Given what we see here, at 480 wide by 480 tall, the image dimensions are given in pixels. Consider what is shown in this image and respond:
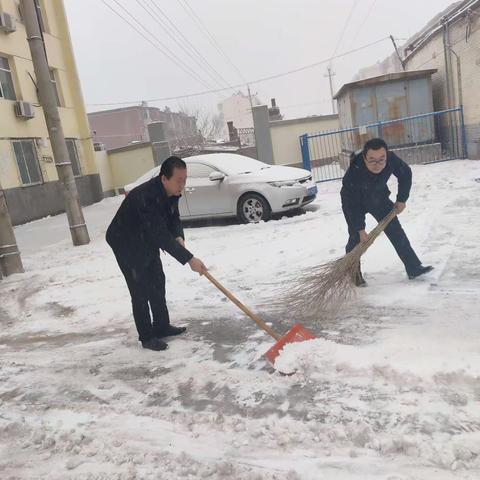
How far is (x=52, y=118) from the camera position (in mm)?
7957

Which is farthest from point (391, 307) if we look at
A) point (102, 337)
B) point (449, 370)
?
point (102, 337)

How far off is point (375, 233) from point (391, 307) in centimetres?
66

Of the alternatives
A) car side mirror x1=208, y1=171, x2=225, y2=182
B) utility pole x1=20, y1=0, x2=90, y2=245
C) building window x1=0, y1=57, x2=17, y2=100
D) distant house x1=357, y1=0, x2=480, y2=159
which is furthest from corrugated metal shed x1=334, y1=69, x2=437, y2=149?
building window x1=0, y1=57, x2=17, y2=100

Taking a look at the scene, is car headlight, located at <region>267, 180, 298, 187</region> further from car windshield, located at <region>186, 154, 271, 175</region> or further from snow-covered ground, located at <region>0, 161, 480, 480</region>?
snow-covered ground, located at <region>0, 161, 480, 480</region>

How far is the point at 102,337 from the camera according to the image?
4.17m

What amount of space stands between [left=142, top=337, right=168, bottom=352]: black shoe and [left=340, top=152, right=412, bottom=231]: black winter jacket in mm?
2016

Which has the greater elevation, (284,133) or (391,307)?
(284,133)

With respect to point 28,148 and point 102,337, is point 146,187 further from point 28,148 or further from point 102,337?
point 28,148

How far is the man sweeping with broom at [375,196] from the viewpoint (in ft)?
13.6

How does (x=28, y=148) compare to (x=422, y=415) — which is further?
(x=28, y=148)

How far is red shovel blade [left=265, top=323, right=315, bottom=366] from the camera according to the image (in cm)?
318

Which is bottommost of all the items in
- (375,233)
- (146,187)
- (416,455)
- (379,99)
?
(416,455)

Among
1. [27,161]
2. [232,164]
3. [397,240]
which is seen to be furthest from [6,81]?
[397,240]

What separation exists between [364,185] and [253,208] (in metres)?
4.33
